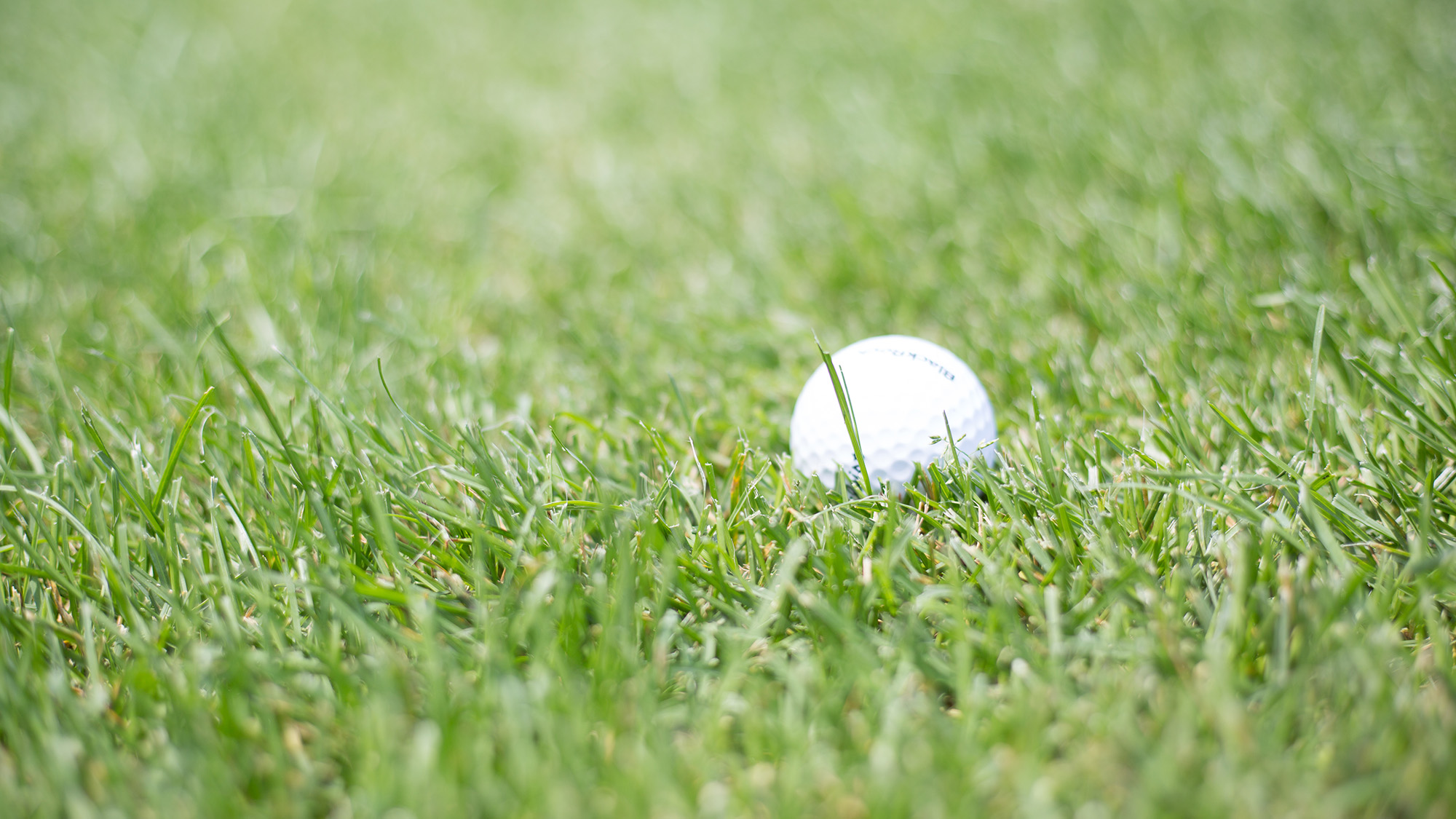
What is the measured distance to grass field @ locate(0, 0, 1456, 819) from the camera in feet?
3.70

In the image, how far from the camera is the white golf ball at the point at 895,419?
1664 mm

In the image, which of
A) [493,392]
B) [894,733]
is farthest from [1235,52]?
[894,733]

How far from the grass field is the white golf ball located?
8 cm

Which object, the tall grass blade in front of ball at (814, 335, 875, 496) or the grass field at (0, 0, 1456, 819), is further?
the tall grass blade in front of ball at (814, 335, 875, 496)

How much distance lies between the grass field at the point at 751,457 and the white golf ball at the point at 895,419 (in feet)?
0.27

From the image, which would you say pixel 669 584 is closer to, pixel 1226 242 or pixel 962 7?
pixel 1226 242

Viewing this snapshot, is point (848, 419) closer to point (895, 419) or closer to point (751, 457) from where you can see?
point (895, 419)

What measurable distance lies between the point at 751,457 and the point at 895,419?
1.03 ft

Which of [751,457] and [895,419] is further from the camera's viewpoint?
[751,457]

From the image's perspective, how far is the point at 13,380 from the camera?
2.18 metres

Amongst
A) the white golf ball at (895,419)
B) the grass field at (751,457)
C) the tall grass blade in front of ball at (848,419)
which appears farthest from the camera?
the white golf ball at (895,419)

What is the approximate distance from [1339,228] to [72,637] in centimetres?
309

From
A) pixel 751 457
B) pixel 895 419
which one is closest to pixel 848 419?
pixel 895 419

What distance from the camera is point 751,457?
178 cm
